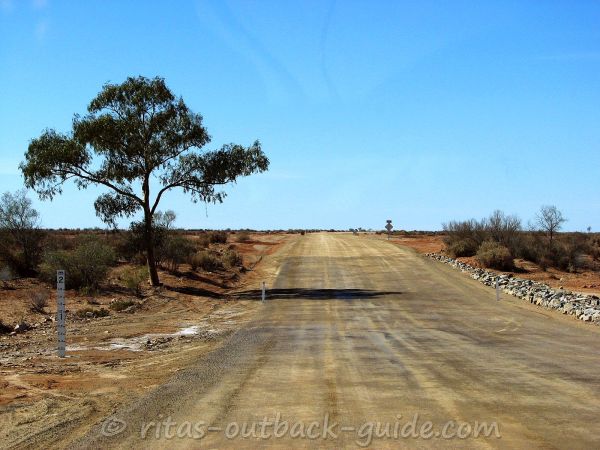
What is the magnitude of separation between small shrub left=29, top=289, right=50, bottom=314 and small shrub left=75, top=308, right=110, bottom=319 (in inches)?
53.8

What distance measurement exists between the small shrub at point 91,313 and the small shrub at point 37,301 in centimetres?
137

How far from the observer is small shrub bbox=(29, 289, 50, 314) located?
21.8 m

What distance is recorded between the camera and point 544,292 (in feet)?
88.1

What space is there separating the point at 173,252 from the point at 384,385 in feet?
92.6

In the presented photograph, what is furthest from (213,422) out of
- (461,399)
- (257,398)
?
(461,399)

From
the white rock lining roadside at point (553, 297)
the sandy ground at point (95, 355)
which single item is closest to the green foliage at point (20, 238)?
the sandy ground at point (95, 355)

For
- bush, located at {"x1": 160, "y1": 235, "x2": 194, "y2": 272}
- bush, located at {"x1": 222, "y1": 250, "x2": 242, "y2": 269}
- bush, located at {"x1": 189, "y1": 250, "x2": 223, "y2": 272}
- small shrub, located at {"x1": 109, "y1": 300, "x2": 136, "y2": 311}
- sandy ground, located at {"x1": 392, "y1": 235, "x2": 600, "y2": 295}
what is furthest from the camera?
bush, located at {"x1": 222, "y1": 250, "x2": 242, "y2": 269}

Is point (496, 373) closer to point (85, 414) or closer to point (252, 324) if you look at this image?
point (85, 414)

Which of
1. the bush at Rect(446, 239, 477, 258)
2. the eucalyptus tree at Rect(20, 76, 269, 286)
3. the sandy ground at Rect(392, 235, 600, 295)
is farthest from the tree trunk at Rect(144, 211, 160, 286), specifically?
the bush at Rect(446, 239, 477, 258)

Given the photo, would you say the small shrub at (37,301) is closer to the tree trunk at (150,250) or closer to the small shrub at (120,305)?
the small shrub at (120,305)

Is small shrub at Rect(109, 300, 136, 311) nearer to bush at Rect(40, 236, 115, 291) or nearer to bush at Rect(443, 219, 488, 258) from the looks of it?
bush at Rect(40, 236, 115, 291)

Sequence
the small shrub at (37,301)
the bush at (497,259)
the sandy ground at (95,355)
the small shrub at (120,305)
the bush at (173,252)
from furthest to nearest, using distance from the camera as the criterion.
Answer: the bush at (497,259), the bush at (173,252), the small shrub at (120,305), the small shrub at (37,301), the sandy ground at (95,355)

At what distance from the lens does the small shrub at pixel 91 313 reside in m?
21.3

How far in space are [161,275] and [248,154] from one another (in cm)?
879
